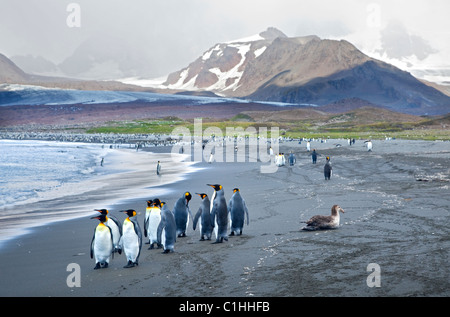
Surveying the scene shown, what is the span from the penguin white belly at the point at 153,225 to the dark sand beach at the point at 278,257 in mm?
239

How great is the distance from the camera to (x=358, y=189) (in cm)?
1552

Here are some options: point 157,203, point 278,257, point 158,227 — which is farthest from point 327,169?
point 278,257

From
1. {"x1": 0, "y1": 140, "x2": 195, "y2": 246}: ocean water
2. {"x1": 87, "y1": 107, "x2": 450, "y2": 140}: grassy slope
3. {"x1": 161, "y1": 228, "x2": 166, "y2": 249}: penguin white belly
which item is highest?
{"x1": 87, "y1": 107, "x2": 450, "y2": 140}: grassy slope

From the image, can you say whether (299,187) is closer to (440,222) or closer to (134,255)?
(440,222)

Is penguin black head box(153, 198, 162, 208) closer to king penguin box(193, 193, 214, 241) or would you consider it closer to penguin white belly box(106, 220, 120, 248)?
king penguin box(193, 193, 214, 241)

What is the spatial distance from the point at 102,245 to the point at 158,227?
1.26 meters

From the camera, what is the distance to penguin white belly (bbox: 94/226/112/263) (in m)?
7.64

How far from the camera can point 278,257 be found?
24.9 feet

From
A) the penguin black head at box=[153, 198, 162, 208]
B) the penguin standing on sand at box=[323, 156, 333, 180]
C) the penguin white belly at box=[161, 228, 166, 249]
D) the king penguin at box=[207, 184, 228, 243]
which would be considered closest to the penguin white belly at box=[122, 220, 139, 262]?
the penguin white belly at box=[161, 228, 166, 249]

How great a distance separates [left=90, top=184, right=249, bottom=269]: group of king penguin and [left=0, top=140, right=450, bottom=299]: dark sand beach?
0.67 ft

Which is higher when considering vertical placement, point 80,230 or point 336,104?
point 336,104
